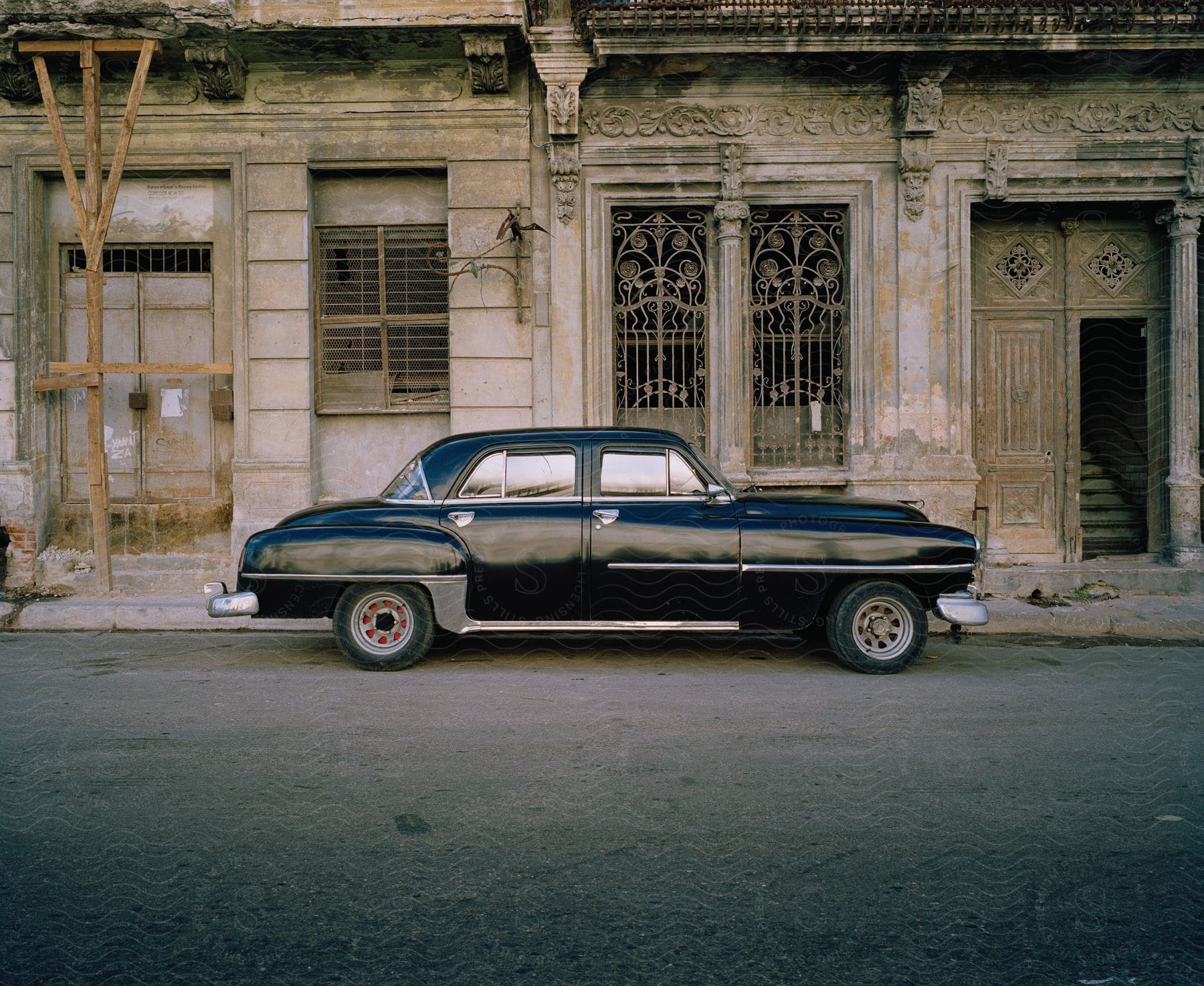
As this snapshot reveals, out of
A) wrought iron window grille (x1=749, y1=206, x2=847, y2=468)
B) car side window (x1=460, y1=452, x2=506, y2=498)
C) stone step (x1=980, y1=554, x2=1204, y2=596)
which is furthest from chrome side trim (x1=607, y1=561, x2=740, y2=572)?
stone step (x1=980, y1=554, x2=1204, y2=596)

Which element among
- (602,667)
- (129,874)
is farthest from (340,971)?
(602,667)

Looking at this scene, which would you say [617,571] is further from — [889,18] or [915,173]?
[889,18]

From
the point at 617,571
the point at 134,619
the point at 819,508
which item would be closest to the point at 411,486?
the point at 617,571

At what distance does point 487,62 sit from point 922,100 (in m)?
4.50

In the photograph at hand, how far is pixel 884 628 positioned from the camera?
6695 millimetres

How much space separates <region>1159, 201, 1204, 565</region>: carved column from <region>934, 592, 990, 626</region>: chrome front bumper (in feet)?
17.2

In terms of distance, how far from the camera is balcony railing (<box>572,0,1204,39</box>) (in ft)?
32.5

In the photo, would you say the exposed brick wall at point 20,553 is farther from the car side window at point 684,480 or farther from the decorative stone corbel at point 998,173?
the decorative stone corbel at point 998,173

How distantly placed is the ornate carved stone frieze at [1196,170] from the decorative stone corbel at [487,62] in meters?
7.19

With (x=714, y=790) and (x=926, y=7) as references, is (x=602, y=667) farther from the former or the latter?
(x=926, y=7)

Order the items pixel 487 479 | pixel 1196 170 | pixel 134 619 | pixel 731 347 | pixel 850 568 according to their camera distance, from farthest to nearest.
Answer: pixel 731 347 < pixel 1196 170 < pixel 134 619 < pixel 487 479 < pixel 850 568

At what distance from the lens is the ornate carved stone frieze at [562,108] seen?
34.4ft

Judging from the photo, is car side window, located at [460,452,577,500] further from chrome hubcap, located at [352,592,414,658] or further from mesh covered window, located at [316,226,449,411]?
mesh covered window, located at [316,226,449,411]

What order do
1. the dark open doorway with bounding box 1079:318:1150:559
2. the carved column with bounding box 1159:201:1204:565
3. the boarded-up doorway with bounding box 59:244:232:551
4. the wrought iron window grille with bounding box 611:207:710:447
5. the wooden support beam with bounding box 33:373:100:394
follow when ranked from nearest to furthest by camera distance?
the wooden support beam with bounding box 33:373:100:394
the carved column with bounding box 1159:201:1204:565
the wrought iron window grille with bounding box 611:207:710:447
the boarded-up doorway with bounding box 59:244:232:551
the dark open doorway with bounding box 1079:318:1150:559
